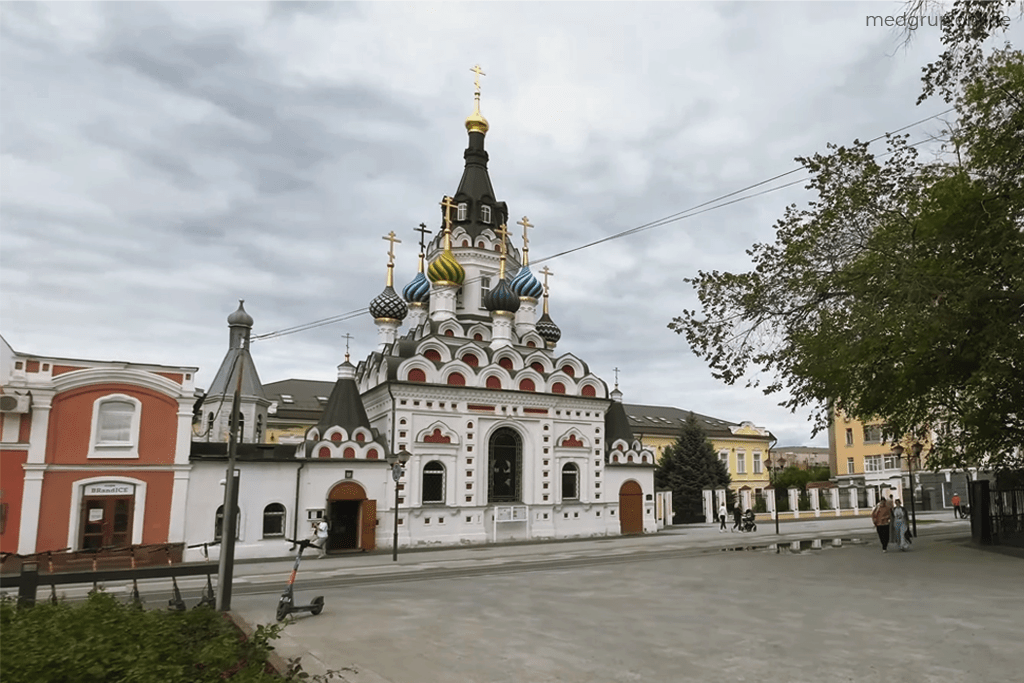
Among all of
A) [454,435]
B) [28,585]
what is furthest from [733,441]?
[28,585]

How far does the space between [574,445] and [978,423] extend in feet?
57.5

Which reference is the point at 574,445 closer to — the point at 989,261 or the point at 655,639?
the point at 989,261

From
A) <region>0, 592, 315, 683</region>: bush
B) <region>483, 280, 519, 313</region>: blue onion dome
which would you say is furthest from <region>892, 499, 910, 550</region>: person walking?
<region>483, 280, 519, 313</region>: blue onion dome

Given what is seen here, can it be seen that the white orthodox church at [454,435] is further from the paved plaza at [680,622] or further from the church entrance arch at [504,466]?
the paved plaza at [680,622]

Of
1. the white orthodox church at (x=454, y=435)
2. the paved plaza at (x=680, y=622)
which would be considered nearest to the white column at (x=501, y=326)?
the white orthodox church at (x=454, y=435)

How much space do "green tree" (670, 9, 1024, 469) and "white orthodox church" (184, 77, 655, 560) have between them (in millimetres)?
14652

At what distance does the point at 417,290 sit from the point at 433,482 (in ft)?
35.9

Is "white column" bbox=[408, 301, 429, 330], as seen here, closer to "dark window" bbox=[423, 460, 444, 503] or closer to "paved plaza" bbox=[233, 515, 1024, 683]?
"dark window" bbox=[423, 460, 444, 503]

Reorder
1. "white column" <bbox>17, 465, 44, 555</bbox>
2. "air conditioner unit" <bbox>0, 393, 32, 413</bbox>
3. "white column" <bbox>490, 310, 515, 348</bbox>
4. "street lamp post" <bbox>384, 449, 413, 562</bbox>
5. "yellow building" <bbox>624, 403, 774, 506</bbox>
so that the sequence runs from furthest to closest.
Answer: "yellow building" <bbox>624, 403, 774, 506</bbox>
"white column" <bbox>490, 310, 515, 348</bbox>
"street lamp post" <bbox>384, 449, 413, 562</bbox>
"white column" <bbox>17, 465, 44, 555</bbox>
"air conditioner unit" <bbox>0, 393, 32, 413</bbox>

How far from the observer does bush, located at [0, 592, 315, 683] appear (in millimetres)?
5176

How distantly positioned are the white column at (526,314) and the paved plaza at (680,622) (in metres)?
20.0

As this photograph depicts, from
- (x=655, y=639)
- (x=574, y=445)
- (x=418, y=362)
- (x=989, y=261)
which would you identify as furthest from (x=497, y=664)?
(x=574, y=445)

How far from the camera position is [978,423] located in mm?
16688

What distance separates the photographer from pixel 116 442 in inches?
864
